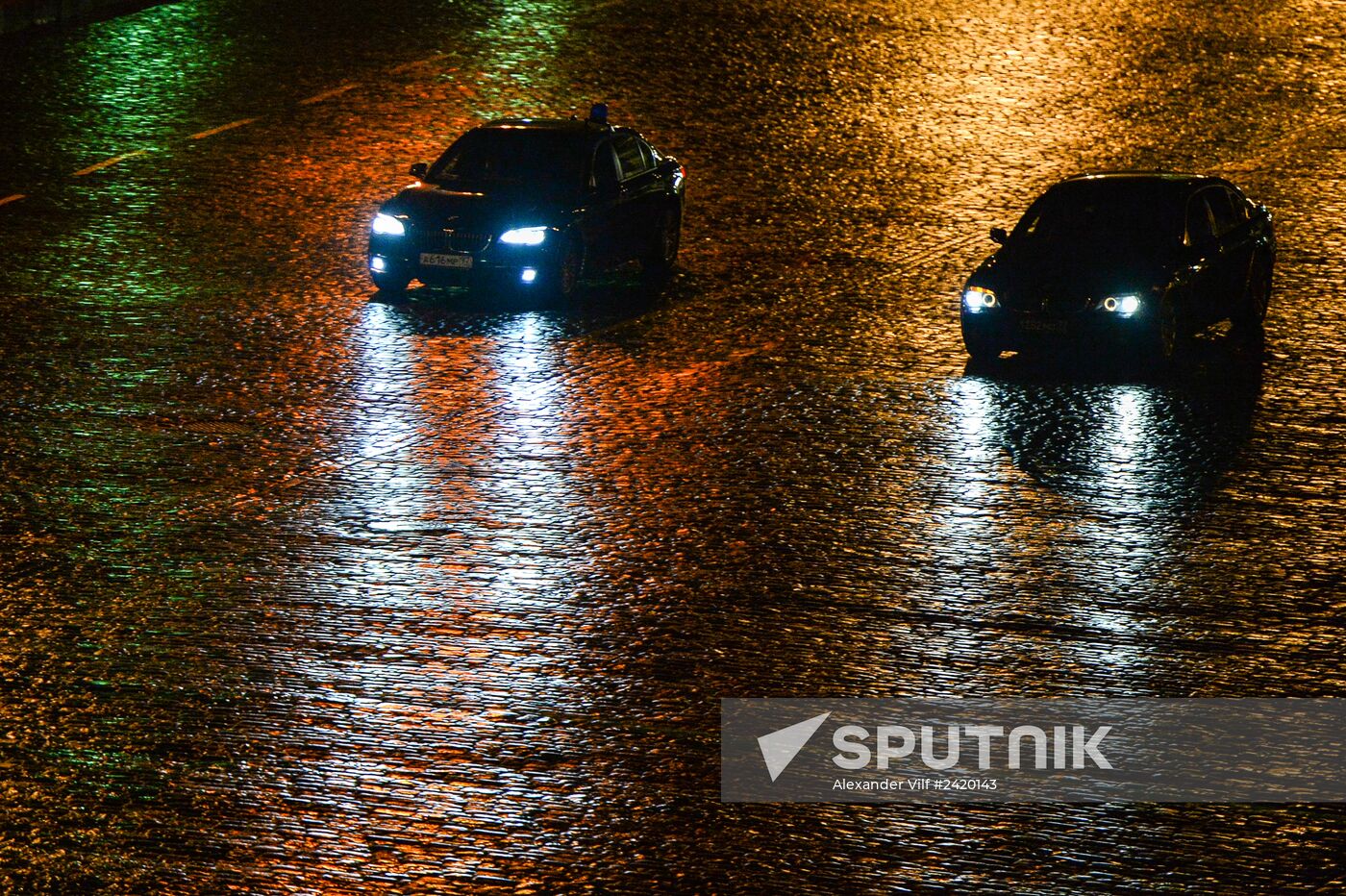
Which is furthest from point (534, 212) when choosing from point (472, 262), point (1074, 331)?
point (1074, 331)

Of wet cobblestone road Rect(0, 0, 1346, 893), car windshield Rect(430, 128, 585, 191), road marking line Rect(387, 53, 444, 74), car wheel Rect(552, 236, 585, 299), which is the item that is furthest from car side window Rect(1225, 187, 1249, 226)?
road marking line Rect(387, 53, 444, 74)

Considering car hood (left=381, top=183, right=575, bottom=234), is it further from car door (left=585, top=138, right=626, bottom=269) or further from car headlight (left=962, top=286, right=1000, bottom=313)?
car headlight (left=962, top=286, right=1000, bottom=313)

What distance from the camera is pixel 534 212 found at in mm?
16875

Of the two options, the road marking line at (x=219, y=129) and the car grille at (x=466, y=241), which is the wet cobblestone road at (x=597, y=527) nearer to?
the road marking line at (x=219, y=129)

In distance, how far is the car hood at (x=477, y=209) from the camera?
661 inches

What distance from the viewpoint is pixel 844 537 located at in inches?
405

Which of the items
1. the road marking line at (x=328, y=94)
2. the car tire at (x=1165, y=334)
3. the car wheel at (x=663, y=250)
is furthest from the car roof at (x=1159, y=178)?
the road marking line at (x=328, y=94)

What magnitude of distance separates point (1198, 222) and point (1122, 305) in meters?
1.74

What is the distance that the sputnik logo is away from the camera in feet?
24.2

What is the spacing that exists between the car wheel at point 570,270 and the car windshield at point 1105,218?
3929mm

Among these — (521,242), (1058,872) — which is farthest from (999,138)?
(1058,872)

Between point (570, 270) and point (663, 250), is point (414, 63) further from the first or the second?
point (570, 270)

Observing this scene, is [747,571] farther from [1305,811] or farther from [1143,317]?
[1143,317]

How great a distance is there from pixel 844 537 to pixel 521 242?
7.16 metres
